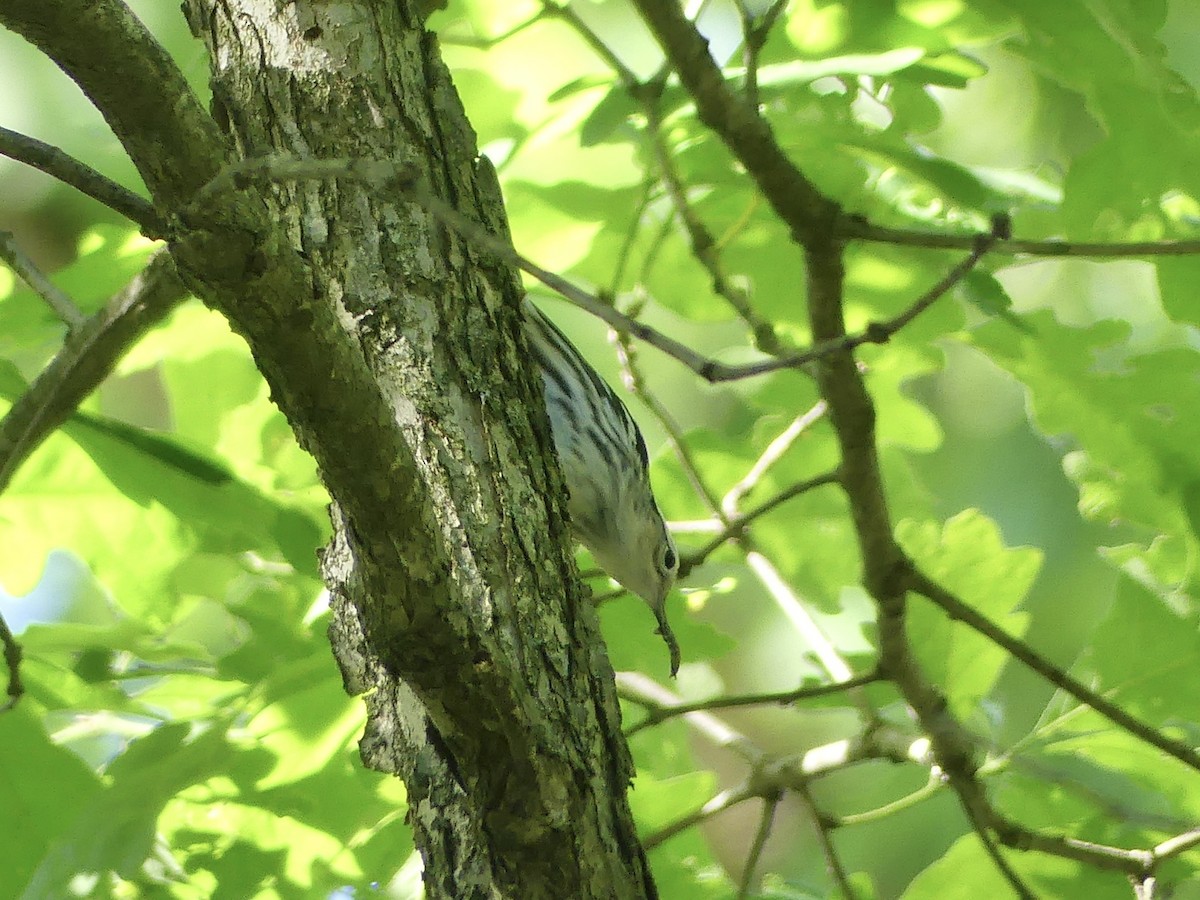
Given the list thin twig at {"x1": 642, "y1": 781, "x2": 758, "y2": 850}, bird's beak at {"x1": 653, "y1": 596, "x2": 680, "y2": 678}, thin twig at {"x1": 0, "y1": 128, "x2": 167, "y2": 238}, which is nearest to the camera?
thin twig at {"x1": 0, "y1": 128, "x2": 167, "y2": 238}

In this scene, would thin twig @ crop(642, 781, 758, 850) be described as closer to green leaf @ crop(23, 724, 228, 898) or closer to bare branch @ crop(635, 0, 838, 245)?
green leaf @ crop(23, 724, 228, 898)

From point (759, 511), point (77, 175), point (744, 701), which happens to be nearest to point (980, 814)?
point (744, 701)

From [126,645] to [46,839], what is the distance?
340 mm

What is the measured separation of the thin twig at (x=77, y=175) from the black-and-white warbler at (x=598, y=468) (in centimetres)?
171

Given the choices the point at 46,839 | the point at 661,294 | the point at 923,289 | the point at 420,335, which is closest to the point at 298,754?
the point at 46,839

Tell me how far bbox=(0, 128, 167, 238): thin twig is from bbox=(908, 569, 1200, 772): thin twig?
131 cm

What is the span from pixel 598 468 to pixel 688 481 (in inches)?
9.8

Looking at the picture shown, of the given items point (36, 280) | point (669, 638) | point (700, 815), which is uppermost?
point (36, 280)

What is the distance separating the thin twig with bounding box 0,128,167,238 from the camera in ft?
3.36

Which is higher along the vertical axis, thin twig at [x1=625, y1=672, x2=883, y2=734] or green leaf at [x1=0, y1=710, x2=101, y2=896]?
green leaf at [x1=0, y1=710, x2=101, y2=896]

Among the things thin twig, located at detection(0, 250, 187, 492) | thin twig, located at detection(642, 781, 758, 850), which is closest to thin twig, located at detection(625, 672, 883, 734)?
thin twig, located at detection(642, 781, 758, 850)

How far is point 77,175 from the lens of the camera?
1.03 metres

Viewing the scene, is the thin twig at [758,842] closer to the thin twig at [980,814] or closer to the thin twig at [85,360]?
the thin twig at [980,814]

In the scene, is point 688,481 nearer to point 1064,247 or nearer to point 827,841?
point 827,841
